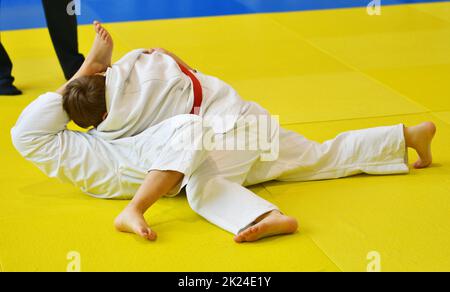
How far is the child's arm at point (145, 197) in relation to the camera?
305cm

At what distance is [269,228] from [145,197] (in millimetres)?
527

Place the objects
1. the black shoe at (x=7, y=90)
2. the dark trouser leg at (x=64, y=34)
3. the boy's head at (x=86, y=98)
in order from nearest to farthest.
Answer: the boy's head at (x=86, y=98) → the black shoe at (x=7, y=90) → the dark trouser leg at (x=64, y=34)

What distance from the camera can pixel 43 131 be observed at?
10.9 feet

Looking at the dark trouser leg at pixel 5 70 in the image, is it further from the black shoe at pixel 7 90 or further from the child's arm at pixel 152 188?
the child's arm at pixel 152 188

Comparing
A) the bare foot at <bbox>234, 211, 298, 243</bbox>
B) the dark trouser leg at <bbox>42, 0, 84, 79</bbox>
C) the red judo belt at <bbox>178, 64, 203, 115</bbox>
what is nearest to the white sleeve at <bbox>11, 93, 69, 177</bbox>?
the red judo belt at <bbox>178, 64, 203, 115</bbox>

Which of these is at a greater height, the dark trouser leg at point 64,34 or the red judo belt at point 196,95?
the red judo belt at point 196,95

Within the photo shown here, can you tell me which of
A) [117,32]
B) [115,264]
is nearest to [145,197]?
[115,264]

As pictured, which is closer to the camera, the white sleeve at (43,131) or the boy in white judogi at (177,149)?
the boy in white judogi at (177,149)

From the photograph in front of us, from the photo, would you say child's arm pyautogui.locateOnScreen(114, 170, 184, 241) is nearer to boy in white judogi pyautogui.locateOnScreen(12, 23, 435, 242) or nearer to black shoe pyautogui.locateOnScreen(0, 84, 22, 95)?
boy in white judogi pyautogui.locateOnScreen(12, 23, 435, 242)

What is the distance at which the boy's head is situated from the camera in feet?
10.8

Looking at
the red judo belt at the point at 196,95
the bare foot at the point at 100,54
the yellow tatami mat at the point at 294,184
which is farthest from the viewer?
the bare foot at the point at 100,54

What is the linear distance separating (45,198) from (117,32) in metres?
3.14

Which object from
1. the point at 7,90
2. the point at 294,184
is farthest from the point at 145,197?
the point at 7,90

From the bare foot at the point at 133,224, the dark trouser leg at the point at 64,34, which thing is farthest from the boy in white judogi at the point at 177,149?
the dark trouser leg at the point at 64,34
